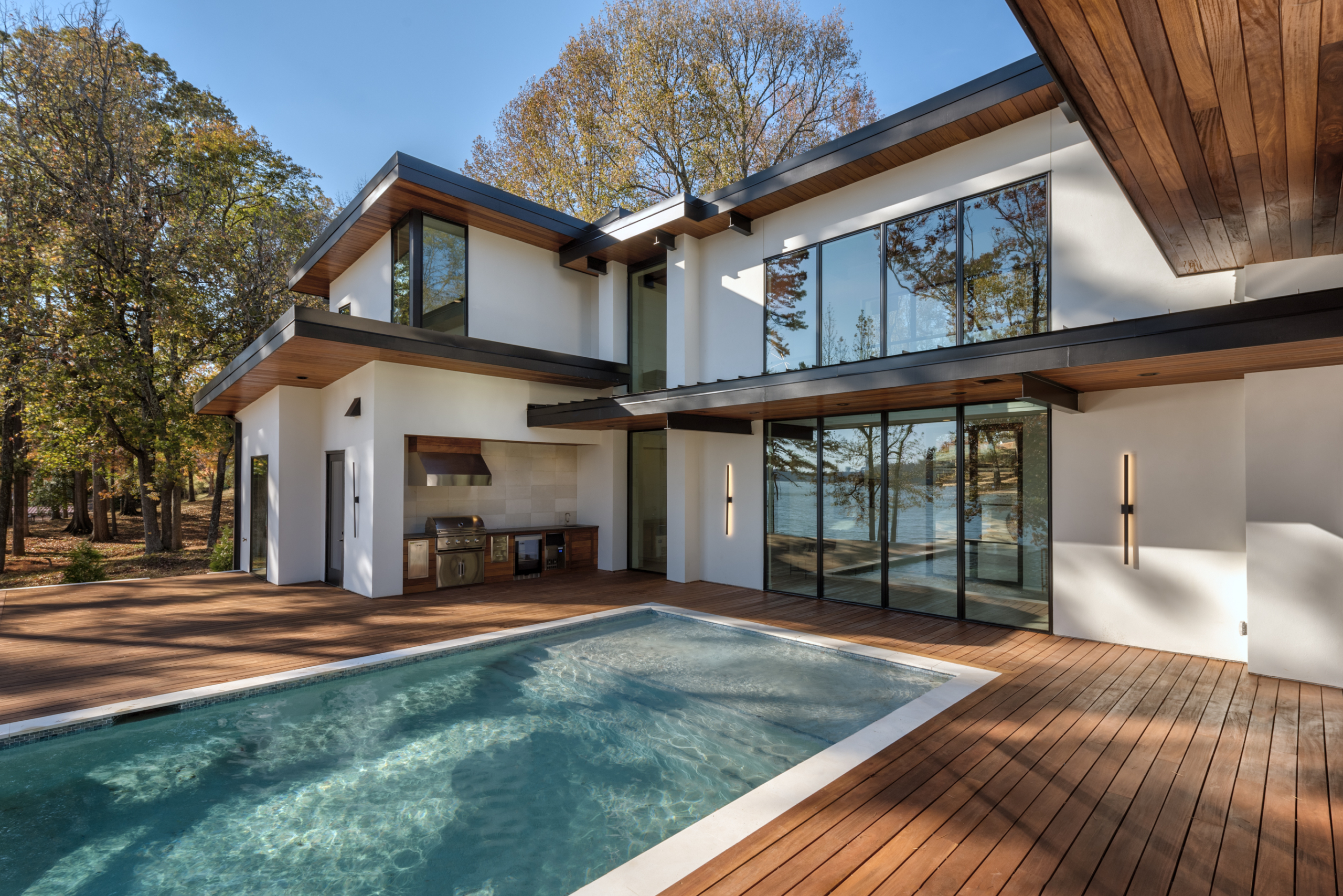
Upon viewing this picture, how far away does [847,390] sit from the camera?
18.5 ft

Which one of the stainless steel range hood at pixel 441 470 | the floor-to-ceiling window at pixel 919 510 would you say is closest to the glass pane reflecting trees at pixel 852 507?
the floor-to-ceiling window at pixel 919 510

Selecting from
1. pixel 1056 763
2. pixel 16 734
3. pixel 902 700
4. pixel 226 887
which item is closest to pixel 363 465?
pixel 16 734

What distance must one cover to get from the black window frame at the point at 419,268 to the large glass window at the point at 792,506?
467 cm

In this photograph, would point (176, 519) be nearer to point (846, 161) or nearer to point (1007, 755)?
point (846, 161)

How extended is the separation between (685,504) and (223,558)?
9.17 metres

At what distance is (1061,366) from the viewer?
446 cm

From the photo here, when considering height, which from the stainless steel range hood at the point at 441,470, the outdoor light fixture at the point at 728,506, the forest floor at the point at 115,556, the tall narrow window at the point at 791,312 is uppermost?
the tall narrow window at the point at 791,312

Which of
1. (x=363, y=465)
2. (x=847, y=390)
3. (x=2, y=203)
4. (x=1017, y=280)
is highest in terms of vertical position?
(x=2, y=203)

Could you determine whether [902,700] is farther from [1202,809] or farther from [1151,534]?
[1151,534]

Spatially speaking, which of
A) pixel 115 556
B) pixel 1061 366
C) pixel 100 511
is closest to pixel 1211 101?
pixel 1061 366

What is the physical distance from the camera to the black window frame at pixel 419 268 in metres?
8.18

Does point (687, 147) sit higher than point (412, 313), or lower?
higher

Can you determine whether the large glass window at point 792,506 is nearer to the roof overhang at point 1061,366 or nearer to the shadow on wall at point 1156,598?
the roof overhang at point 1061,366

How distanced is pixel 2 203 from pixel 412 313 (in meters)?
8.82
